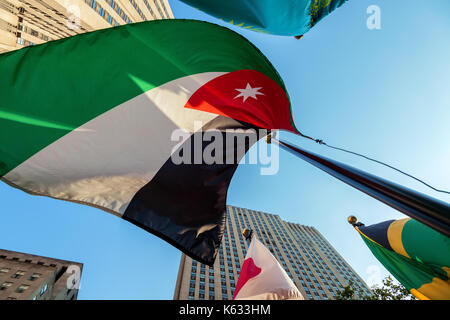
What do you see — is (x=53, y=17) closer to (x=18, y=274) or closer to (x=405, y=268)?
(x=405, y=268)

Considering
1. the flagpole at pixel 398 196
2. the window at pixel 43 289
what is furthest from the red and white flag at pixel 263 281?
the window at pixel 43 289

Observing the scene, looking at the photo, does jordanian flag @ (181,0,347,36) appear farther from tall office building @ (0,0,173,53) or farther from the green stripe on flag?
tall office building @ (0,0,173,53)

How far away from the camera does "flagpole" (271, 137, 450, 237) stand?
1.51 meters

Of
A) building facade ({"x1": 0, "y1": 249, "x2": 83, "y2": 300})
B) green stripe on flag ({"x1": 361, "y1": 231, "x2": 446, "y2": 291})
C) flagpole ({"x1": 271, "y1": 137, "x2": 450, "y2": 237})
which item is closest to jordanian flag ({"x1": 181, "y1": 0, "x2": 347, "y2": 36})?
flagpole ({"x1": 271, "y1": 137, "x2": 450, "y2": 237})

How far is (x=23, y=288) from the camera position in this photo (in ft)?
136

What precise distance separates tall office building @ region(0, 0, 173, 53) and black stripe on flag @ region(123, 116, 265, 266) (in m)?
17.9

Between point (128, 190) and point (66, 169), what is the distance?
95 centimetres

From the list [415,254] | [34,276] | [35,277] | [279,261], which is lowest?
[415,254]

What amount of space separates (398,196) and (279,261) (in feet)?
171

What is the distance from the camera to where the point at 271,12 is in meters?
4.24

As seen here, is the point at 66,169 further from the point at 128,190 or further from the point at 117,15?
the point at 117,15

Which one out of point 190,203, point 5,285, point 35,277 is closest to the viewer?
point 190,203

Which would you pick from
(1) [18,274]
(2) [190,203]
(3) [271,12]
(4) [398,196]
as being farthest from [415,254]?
(1) [18,274]

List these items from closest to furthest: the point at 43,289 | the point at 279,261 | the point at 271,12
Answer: the point at 271,12 < the point at 43,289 < the point at 279,261
